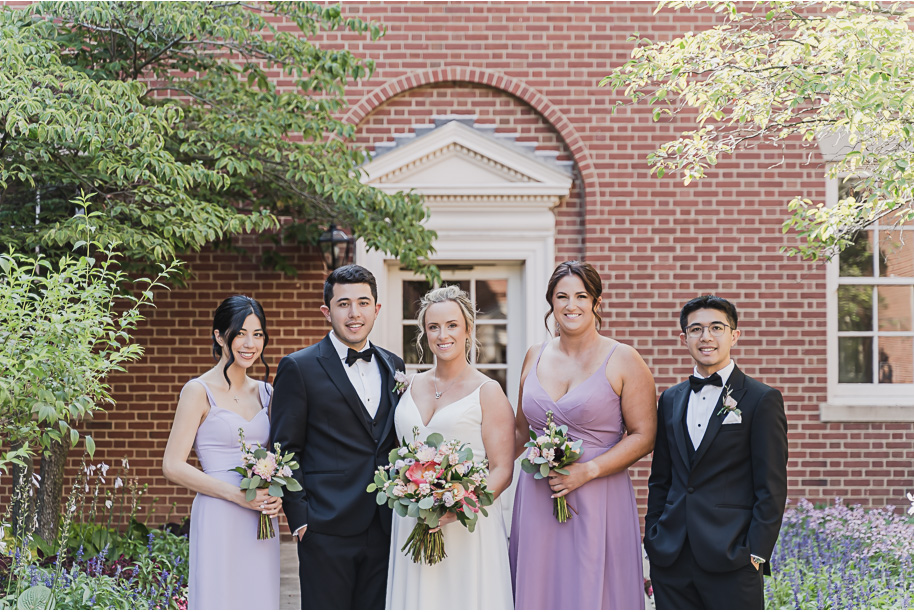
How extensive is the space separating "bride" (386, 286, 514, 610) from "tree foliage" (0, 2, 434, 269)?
222 cm

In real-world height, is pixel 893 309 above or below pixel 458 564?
above

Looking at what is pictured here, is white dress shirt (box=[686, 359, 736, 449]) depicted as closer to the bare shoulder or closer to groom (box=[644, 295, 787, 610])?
groom (box=[644, 295, 787, 610])

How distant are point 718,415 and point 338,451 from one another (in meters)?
1.66

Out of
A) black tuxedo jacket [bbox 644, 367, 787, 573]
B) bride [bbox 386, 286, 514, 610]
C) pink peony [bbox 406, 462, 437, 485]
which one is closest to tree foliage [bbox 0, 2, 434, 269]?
bride [bbox 386, 286, 514, 610]

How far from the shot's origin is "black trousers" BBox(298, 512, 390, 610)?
357cm

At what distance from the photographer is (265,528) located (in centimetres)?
366

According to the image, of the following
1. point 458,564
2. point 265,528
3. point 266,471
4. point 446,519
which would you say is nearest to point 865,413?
point 458,564

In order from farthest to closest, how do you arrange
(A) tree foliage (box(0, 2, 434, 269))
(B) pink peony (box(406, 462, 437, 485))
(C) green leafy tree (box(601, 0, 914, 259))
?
1. (A) tree foliage (box(0, 2, 434, 269))
2. (C) green leafy tree (box(601, 0, 914, 259))
3. (B) pink peony (box(406, 462, 437, 485))

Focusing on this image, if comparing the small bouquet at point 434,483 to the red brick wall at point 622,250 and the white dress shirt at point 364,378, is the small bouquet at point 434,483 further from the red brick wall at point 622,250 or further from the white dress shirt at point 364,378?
the red brick wall at point 622,250

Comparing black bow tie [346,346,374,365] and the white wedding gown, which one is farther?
black bow tie [346,346,374,365]

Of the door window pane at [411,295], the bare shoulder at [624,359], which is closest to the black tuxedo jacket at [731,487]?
the bare shoulder at [624,359]

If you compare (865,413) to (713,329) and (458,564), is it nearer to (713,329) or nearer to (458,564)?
(713,329)

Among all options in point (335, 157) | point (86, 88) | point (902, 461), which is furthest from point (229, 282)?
point (902, 461)

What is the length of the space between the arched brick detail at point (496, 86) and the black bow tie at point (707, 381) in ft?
13.9
